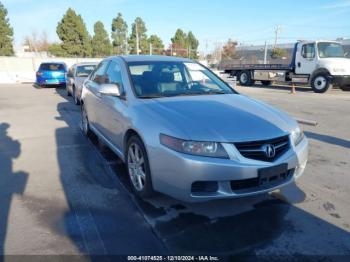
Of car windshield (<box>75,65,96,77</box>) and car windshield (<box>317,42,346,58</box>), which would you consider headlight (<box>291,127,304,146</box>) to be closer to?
car windshield (<box>75,65,96,77</box>)

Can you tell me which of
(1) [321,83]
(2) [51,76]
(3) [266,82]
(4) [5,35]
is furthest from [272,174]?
(4) [5,35]

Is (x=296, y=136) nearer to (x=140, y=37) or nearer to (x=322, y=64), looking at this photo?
(x=322, y=64)

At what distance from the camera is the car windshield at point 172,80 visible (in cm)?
425

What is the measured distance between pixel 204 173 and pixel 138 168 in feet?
3.43

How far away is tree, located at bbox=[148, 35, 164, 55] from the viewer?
65.6m

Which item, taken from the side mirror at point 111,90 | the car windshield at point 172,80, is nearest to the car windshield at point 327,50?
the car windshield at point 172,80

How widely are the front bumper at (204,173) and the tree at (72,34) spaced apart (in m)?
49.1

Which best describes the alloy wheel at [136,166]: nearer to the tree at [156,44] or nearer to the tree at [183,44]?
the tree at [183,44]

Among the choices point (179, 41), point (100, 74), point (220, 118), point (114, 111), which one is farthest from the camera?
point (179, 41)

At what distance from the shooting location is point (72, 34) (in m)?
48.1

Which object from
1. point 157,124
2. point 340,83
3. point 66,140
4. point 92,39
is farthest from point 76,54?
point 157,124

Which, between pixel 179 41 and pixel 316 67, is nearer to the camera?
pixel 316 67

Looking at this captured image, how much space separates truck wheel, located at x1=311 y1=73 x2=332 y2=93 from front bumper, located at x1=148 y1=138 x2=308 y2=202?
48.9ft

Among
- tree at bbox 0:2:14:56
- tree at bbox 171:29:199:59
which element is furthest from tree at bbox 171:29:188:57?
tree at bbox 0:2:14:56
